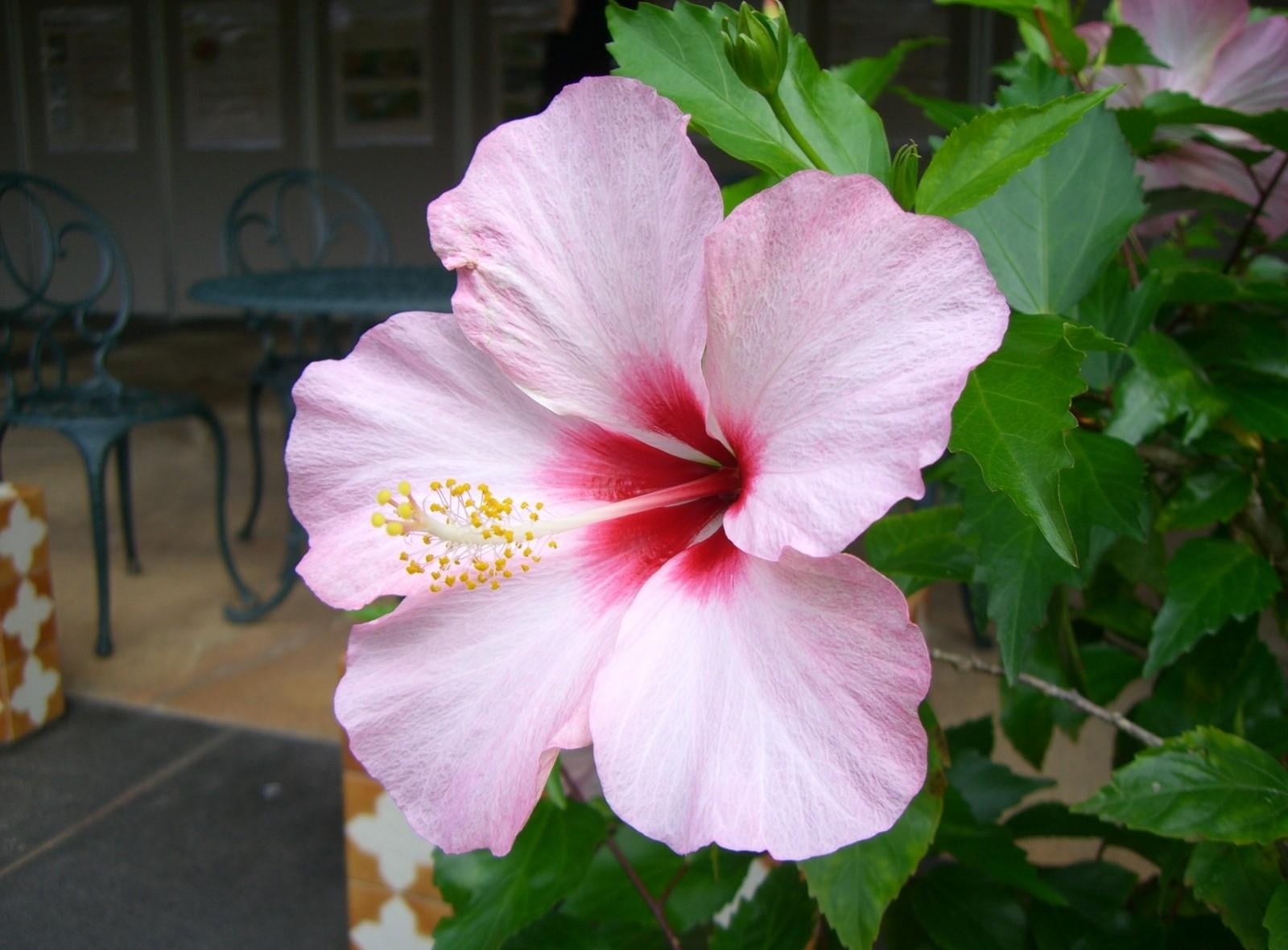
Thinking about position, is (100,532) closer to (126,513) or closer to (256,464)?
(126,513)

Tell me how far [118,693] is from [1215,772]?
5.89ft

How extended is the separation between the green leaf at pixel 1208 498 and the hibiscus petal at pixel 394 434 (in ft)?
1.01

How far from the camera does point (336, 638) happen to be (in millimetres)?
2484

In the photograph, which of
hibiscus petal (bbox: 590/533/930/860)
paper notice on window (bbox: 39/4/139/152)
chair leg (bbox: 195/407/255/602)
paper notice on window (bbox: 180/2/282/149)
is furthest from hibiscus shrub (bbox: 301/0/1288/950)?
paper notice on window (bbox: 39/4/139/152)

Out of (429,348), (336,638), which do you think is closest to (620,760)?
(429,348)

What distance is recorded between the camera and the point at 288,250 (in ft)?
15.8

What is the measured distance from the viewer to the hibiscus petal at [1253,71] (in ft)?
1.83

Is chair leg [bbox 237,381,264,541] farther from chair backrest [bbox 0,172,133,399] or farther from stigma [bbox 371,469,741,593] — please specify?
stigma [bbox 371,469,741,593]

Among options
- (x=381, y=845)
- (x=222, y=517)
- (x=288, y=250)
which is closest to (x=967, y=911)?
(x=381, y=845)

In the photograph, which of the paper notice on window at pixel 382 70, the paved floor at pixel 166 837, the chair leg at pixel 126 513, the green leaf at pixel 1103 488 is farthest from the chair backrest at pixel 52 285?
the green leaf at pixel 1103 488

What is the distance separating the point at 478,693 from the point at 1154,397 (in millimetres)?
304

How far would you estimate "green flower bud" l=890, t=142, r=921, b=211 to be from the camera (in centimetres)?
38

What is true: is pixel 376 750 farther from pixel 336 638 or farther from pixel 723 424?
pixel 336 638

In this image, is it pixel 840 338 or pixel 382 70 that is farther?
pixel 382 70
